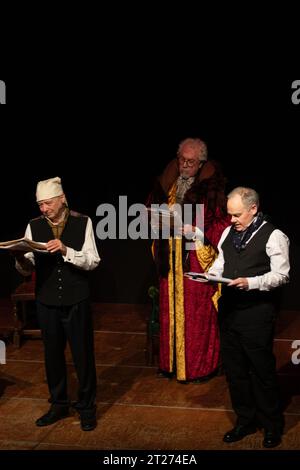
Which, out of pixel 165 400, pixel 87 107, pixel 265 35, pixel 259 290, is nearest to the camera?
pixel 259 290

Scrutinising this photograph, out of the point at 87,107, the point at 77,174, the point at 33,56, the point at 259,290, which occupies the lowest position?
the point at 259,290

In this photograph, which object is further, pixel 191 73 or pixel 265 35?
pixel 191 73

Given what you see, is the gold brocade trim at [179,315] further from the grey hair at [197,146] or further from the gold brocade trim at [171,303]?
the grey hair at [197,146]

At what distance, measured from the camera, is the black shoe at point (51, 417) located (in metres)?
4.89

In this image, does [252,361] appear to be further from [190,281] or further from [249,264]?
[190,281]

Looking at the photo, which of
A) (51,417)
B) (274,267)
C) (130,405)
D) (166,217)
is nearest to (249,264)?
(274,267)

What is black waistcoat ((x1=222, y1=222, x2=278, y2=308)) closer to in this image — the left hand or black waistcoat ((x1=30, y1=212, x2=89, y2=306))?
the left hand

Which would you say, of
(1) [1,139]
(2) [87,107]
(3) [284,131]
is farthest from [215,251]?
(1) [1,139]

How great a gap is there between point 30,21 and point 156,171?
180 cm

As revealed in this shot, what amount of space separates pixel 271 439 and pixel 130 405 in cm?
113

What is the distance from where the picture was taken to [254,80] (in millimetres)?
6453

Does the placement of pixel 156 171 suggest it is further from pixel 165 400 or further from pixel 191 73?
pixel 165 400

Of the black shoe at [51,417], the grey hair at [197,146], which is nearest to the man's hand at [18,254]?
the black shoe at [51,417]

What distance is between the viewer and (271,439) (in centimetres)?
447
